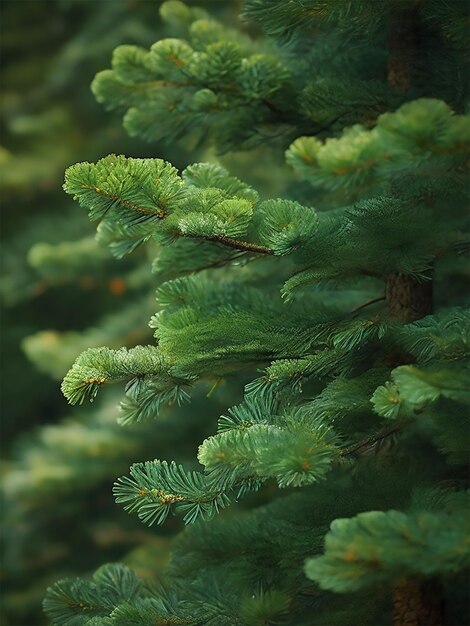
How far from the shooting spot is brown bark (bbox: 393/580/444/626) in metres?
2.34

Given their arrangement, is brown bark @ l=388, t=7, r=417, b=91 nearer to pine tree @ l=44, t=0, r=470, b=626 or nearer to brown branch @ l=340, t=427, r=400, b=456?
pine tree @ l=44, t=0, r=470, b=626

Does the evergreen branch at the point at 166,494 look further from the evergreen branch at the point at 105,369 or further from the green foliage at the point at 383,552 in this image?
the green foliage at the point at 383,552

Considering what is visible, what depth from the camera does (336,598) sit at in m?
2.38

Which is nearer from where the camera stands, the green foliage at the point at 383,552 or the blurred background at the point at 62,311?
the green foliage at the point at 383,552

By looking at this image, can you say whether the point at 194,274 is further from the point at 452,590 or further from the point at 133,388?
the point at 452,590

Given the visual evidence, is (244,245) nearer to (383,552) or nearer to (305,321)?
(305,321)

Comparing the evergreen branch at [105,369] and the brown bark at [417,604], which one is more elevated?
the evergreen branch at [105,369]

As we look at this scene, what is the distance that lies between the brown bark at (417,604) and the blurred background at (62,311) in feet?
10.7

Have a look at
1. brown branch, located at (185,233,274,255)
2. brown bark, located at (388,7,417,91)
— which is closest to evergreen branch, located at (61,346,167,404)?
brown branch, located at (185,233,274,255)

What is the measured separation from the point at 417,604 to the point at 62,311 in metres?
7.47

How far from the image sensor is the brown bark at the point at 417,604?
2344 millimetres

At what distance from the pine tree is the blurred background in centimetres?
300

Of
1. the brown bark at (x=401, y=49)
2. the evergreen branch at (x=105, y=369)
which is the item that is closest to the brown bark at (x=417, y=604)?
the evergreen branch at (x=105, y=369)

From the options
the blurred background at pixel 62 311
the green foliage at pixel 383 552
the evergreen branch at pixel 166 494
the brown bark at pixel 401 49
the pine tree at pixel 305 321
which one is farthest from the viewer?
the blurred background at pixel 62 311
